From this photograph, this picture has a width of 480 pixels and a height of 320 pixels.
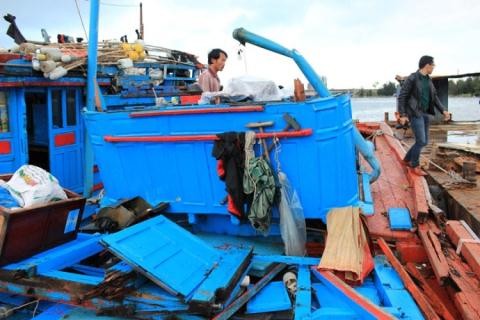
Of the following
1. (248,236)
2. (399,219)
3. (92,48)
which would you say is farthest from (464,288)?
(92,48)

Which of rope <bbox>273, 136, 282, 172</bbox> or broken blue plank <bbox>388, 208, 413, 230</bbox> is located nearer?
rope <bbox>273, 136, 282, 172</bbox>

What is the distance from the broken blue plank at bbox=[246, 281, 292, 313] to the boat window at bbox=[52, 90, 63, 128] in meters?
4.51

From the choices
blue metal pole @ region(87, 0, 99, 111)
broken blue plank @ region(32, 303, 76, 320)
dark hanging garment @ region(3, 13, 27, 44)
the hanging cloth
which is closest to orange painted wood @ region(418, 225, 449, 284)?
the hanging cloth

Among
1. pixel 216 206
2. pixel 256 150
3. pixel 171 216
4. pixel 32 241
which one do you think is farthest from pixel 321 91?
pixel 32 241

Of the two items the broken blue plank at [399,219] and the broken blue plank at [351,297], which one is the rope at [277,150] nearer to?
the broken blue plank at [351,297]

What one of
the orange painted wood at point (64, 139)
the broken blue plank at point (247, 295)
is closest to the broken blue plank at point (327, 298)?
the broken blue plank at point (247, 295)

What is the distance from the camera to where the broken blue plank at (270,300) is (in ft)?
11.3

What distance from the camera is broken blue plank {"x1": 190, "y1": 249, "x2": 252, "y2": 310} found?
3.20 m

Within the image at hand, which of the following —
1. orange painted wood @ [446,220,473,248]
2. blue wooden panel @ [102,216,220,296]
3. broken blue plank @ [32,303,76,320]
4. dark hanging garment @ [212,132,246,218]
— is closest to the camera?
blue wooden panel @ [102,216,220,296]

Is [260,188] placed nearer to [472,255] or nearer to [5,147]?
[472,255]

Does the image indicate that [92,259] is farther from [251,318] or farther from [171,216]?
[251,318]

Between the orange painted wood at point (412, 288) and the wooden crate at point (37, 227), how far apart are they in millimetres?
3032

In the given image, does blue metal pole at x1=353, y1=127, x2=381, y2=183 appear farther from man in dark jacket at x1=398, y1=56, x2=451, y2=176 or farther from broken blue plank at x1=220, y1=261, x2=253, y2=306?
broken blue plank at x1=220, y1=261, x2=253, y2=306

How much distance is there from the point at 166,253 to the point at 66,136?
3911mm
